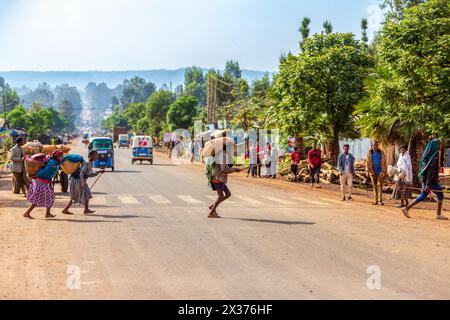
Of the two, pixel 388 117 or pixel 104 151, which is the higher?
pixel 388 117

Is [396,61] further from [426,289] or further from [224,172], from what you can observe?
[426,289]

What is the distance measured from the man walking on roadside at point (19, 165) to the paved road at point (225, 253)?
2.95 metres

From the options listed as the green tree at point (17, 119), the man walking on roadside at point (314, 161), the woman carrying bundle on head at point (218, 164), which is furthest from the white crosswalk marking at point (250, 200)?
the green tree at point (17, 119)

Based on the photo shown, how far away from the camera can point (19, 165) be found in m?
24.4

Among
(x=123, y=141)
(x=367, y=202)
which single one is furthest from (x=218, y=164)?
(x=123, y=141)

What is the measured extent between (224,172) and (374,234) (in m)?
4.18

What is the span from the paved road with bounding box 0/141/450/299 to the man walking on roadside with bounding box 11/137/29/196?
2.95 m

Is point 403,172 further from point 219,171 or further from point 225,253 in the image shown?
point 225,253

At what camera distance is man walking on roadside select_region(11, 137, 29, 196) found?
23.9 metres

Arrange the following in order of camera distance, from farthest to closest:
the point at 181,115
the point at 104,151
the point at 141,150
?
the point at 181,115 < the point at 141,150 < the point at 104,151

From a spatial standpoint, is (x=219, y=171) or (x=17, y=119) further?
(x=17, y=119)

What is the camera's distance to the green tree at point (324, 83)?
32.4 metres

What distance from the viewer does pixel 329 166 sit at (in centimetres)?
3466

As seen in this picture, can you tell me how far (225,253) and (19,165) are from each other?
555 inches
